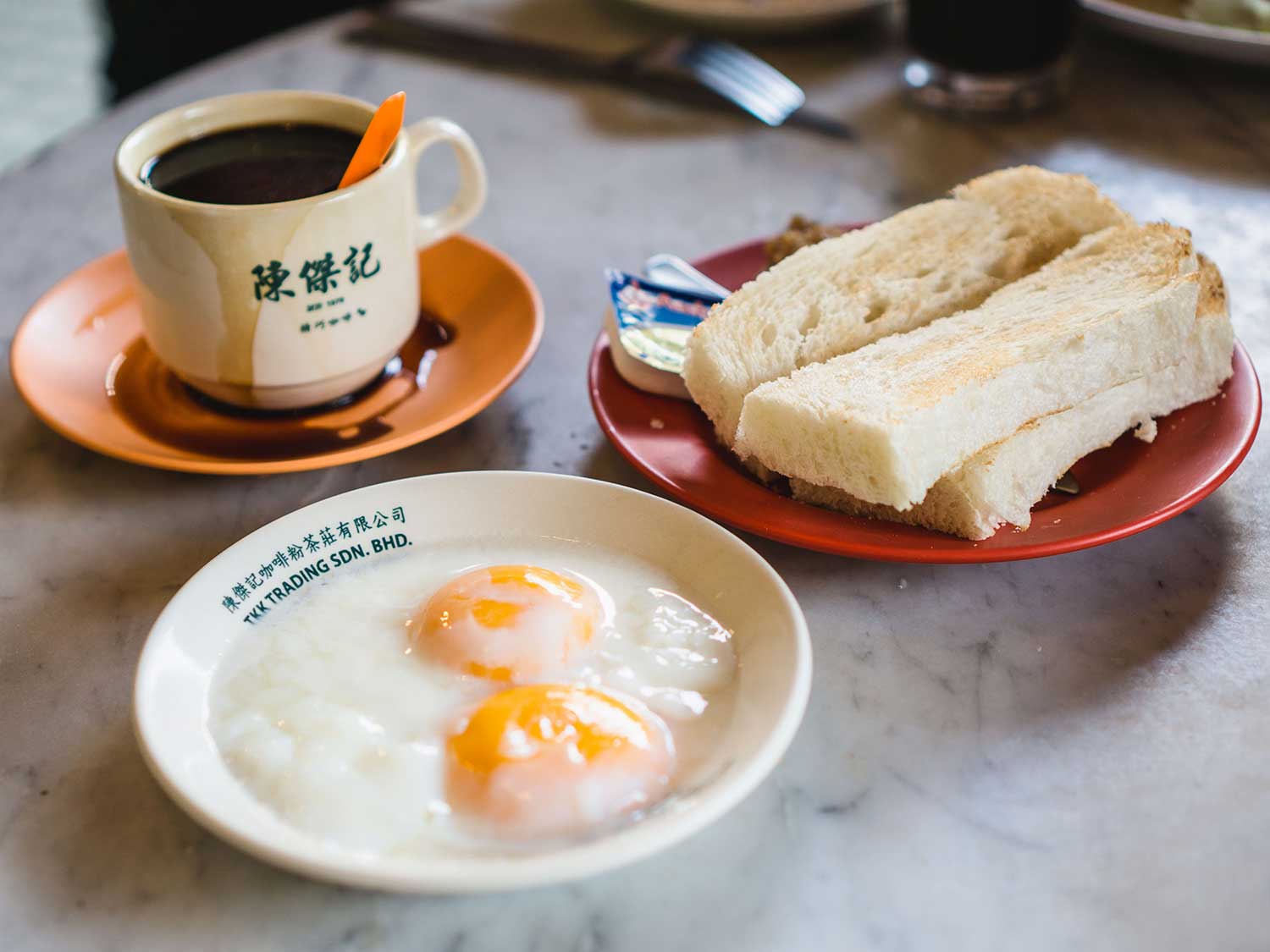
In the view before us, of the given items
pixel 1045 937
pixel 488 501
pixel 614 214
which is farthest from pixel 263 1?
pixel 1045 937

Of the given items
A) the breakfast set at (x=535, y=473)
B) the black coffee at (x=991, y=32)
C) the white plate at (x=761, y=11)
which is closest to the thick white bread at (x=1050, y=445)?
the breakfast set at (x=535, y=473)

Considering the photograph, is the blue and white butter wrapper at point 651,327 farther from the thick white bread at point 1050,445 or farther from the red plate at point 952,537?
the thick white bread at point 1050,445

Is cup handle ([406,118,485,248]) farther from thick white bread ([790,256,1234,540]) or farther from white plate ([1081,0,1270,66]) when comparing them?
white plate ([1081,0,1270,66])

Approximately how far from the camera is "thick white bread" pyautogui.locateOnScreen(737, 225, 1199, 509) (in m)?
1.01

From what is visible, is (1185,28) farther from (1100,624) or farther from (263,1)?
(263,1)

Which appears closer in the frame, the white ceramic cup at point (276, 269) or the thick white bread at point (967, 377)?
the thick white bread at point (967, 377)

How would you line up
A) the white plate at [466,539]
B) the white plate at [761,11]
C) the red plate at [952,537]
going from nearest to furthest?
the white plate at [466,539] < the red plate at [952,537] < the white plate at [761,11]

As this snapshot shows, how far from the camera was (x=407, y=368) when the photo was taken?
1332 mm

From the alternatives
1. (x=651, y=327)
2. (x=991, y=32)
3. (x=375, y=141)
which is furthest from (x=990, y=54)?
(x=375, y=141)

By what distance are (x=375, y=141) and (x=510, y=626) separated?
0.57 metres

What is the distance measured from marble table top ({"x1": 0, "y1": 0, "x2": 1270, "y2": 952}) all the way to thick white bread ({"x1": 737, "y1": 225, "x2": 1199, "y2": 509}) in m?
0.12

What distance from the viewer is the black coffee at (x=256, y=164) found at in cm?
118

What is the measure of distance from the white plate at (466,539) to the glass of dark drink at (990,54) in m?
1.22

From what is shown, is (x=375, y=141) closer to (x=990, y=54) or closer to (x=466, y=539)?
(x=466, y=539)
